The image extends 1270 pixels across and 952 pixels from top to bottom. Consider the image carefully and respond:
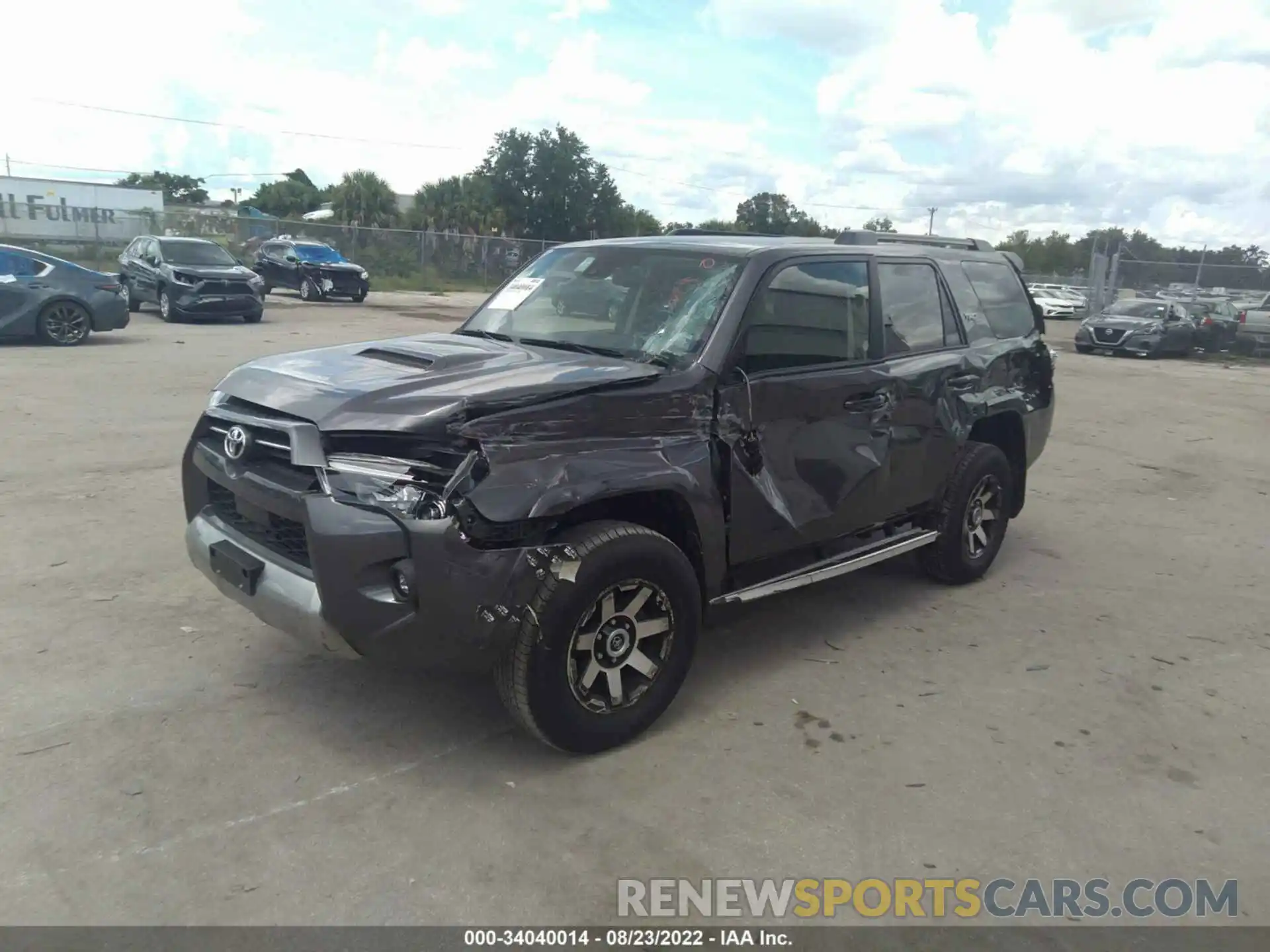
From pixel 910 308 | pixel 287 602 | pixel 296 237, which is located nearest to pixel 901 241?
pixel 910 308

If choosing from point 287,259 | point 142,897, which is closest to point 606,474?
point 142,897

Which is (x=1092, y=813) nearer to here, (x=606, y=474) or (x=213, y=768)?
(x=606, y=474)

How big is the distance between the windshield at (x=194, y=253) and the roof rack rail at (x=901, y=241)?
53.1ft

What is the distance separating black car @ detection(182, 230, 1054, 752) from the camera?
3.18 metres

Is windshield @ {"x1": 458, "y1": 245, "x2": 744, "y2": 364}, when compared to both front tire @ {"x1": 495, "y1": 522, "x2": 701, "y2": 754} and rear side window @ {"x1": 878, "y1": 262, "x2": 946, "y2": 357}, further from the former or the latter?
rear side window @ {"x1": 878, "y1": 262, "x2": 946, "y2": 357}

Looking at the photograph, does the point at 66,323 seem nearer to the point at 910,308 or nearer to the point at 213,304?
the point at 213,304

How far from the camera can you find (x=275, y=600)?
134 inches

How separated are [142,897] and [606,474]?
1.90 metres

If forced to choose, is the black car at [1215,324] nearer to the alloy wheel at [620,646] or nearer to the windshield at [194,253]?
the windshield at [194,253]

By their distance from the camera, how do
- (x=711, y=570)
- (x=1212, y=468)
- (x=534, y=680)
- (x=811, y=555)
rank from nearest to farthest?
(x=534, y=680)
(x=711, y=570)
(x=811, y=555)
(x=1212, y=468)

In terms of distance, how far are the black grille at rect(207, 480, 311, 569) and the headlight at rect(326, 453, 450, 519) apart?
22cm

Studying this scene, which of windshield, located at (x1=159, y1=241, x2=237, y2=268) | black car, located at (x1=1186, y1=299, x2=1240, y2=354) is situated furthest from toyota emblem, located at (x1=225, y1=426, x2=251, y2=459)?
black car, located at (x1=1186, y1=299, x2=1240, y2=354)

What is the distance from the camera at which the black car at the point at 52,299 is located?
13742 mm
